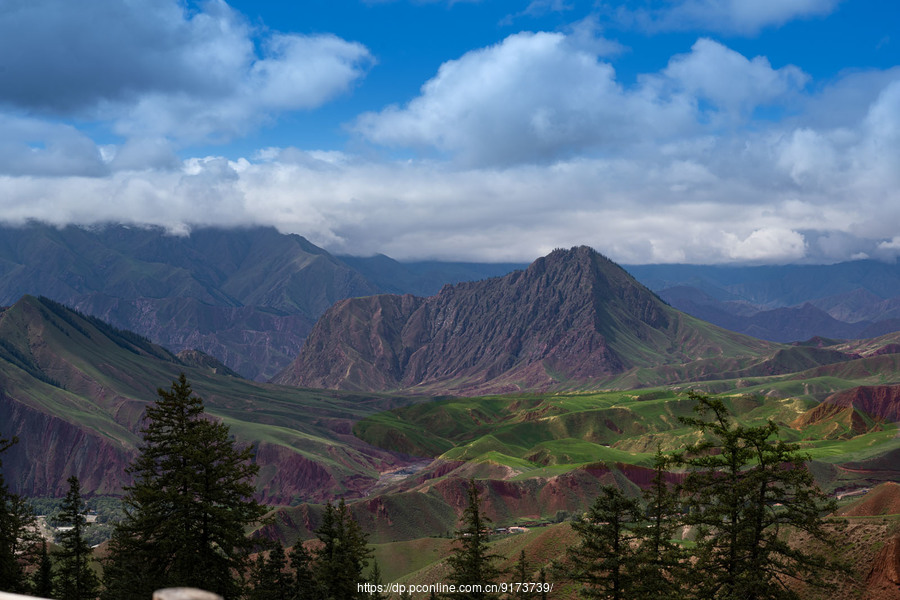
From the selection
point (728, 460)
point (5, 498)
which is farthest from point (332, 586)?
point (728, 460)

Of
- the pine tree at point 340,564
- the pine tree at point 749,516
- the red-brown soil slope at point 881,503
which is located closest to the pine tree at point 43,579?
the pine tree at point 340,564

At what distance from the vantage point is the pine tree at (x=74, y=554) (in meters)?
50.3

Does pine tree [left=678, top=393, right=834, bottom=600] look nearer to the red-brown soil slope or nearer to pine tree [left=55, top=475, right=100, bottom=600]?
pine tree [left=55, top=475, right=100, bottom=600]

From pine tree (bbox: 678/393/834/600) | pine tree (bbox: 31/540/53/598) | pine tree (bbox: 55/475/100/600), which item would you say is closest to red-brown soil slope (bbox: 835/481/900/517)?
pine tree (bbox: 678/393/834/600)

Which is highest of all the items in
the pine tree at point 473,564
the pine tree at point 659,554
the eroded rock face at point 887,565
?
the pine tree at point 659,554

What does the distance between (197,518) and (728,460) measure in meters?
22.3

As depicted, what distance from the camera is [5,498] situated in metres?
47.4

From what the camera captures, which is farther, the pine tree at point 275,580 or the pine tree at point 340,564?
the pine tree at point 275,580

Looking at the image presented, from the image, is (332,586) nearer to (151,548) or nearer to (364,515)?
(151,548)

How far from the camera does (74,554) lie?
5253 centimetres

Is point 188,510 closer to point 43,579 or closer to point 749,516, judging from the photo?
point 749,516

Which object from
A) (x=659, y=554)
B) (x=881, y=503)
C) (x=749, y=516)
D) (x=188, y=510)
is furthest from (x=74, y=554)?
(x=881, y=503)

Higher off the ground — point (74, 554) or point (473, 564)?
point (473, 564)

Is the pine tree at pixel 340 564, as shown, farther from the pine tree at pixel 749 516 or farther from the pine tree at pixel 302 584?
the pine tree at pixel 749 516
